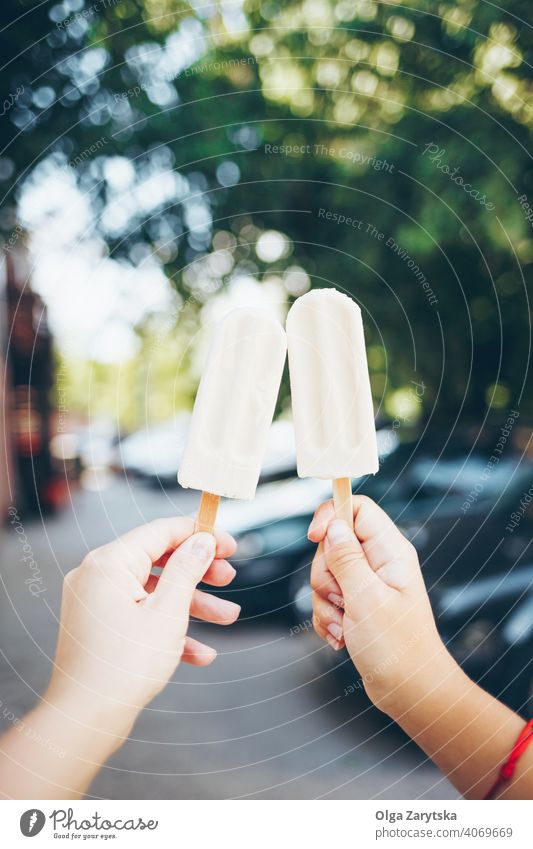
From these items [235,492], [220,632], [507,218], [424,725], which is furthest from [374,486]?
[235,492]

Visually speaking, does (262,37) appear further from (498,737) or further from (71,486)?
(71,486)

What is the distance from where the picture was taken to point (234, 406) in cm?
114

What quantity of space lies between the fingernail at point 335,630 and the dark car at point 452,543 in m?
0.94

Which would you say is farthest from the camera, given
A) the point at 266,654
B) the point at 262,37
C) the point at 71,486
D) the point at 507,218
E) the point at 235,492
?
the point at 71,486

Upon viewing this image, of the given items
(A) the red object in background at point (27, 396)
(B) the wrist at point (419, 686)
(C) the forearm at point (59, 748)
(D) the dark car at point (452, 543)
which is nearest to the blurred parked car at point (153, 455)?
(A) the red object in background at point (27, 396)

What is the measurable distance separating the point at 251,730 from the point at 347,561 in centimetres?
145

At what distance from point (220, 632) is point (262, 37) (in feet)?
8.67

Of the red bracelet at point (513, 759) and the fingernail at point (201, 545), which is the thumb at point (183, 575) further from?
the red bracelet at point (513, 759)

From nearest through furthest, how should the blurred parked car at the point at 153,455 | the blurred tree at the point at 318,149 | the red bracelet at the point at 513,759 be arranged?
the red bracelet at the point at 513,759, the blurred tree at the point at 318,149, the blurred parked car at the point at 153,455

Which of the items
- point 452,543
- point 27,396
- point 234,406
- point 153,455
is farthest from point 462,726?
point 153,455

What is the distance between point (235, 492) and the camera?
3.71 ft

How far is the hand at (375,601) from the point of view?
49.9 inches

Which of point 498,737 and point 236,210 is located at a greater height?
point 236,210

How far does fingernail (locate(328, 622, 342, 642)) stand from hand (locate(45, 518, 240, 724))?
1.12ft
